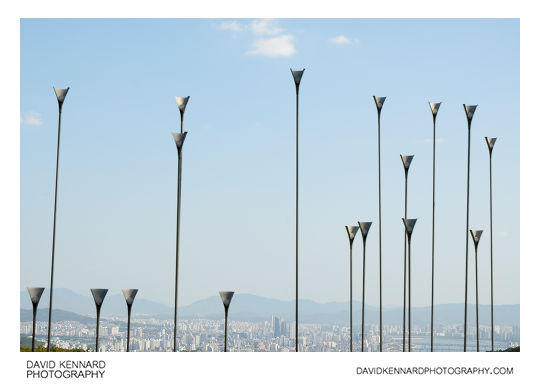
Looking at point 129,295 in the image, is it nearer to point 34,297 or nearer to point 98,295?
point 98,295

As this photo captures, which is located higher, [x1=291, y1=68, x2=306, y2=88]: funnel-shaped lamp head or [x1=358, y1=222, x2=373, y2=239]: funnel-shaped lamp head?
[x1=291, y1=68, x2=306, y2=88]: funnel-shaped lamp head

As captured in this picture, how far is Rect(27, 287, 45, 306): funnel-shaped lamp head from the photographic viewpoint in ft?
39.2

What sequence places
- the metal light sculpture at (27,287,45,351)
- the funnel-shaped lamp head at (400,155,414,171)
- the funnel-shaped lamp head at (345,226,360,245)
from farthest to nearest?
the funnel-shaped lamp head at (400,155,414,171) → the funnel-shaped lamp head at (345,226,360,245) → the metal light sculpture at (27,287,45,351)

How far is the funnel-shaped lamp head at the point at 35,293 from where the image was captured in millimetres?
11953

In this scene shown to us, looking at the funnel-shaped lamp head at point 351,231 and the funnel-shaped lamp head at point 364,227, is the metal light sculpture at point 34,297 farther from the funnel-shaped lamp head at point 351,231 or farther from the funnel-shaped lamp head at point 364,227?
the funnel-shaped lamp head at point 364,227

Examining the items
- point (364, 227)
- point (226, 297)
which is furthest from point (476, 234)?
point (226, 297)

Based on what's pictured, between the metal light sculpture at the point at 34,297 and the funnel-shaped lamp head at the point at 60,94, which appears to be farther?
the funnel-shaped lamp head at the point at 60,94

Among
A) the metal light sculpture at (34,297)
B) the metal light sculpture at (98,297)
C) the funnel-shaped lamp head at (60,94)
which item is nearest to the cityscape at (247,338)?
the metal light sculpture at (98,297)

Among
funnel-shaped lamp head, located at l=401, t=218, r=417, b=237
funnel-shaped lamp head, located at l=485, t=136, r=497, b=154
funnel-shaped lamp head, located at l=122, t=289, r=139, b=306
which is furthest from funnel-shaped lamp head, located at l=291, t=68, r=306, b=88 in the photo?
funnel-shaped lamp head, located at l=122, t=289, r=139, b=306

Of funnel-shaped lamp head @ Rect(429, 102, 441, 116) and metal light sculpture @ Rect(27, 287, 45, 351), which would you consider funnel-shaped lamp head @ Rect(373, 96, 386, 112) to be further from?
metal light sculpture @ Rect(27, 287, 45, 351)
